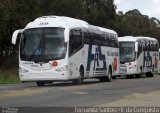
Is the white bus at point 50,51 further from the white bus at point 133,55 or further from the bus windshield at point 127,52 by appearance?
the bus windshield at point 127,52

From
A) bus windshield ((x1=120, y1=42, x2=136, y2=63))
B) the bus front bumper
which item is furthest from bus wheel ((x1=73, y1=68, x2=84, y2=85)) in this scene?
bus windshield ((x1=120, y1=42, x2=136, y2=63))

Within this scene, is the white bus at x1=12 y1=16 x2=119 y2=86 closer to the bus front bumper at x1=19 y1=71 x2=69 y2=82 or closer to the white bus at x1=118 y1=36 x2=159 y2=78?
the bus front bumper at x1=19 y1=71 x2=69 y2=82

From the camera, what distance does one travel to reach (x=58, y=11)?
70250 millimetres

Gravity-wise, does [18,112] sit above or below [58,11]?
below

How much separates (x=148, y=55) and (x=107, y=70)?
646 inches

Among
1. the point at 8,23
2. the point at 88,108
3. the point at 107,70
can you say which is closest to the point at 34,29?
the point at 107,70

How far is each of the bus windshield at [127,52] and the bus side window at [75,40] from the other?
17.9 m

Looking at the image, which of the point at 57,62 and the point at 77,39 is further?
the point at 77,39

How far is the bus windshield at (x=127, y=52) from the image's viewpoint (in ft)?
165

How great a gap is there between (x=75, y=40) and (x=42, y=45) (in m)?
2.24

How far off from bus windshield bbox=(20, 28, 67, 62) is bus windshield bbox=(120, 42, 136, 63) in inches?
801

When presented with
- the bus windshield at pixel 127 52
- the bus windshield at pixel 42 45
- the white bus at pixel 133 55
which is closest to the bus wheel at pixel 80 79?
the bus windshield at pixel 42 45

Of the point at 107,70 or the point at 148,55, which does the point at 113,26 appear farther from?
the point at 107,70

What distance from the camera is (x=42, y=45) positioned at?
30438 mm
